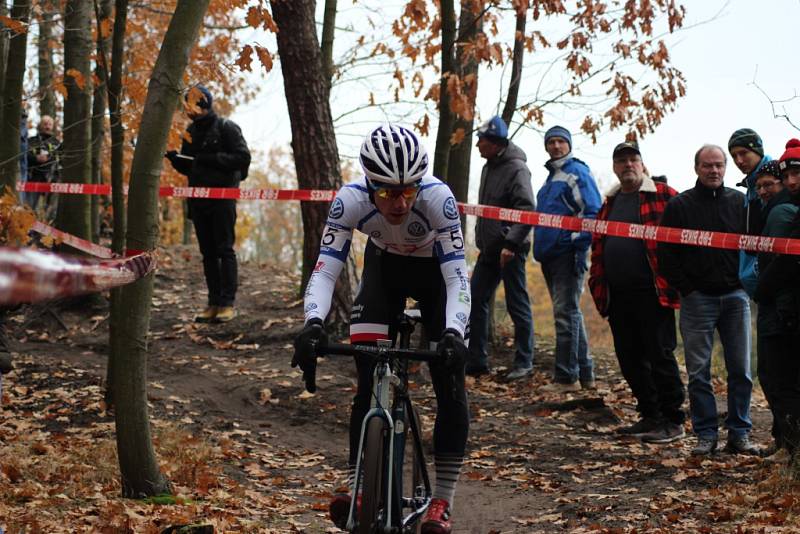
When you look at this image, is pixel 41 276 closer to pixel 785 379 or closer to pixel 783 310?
pixel 783 310

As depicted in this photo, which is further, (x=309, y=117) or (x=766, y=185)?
(x=309, y=117)

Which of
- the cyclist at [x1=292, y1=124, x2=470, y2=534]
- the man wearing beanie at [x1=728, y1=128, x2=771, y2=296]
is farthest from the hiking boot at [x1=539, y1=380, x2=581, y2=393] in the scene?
the cyclist at [x1=292, y1=124, x2=470, y2=534]

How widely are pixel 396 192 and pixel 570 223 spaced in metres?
4.98

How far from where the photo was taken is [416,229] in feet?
18.6

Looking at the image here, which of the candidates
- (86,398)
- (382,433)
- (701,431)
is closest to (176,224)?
(86,398)

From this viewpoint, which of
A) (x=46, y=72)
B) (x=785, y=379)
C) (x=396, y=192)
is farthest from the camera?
(x=46, y=72)

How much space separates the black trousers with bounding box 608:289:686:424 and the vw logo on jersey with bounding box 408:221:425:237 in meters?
3.83

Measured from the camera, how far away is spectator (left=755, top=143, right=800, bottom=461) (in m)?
6.83

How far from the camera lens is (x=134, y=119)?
10.4 metres

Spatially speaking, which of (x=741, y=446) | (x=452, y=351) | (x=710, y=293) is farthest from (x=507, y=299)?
(x=452, y=351)

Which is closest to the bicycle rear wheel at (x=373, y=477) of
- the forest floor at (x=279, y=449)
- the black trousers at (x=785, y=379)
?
the forest floor at (x=279, y=449)

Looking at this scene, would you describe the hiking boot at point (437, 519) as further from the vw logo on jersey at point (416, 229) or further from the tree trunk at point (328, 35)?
the tree trunk at point (328, 35)

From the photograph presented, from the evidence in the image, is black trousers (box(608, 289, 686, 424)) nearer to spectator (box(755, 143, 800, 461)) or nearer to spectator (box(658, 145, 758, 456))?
spectator (box(658, 145, 758, 456))

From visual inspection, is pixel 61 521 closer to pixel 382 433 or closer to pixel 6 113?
pixel 382 433
